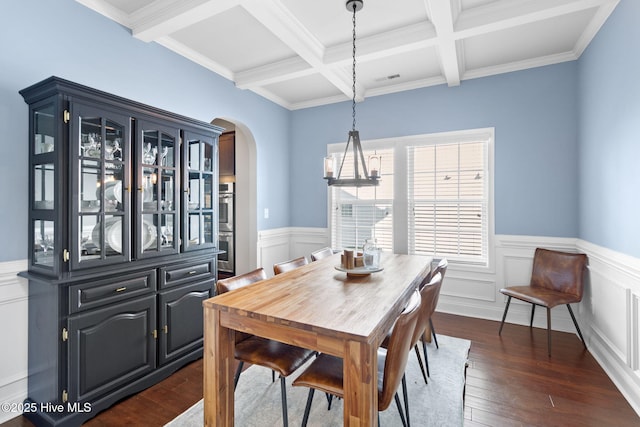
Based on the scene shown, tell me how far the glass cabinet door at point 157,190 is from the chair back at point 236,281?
71cm

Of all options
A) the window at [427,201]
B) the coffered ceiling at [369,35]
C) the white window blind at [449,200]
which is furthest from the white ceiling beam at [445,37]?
the white window blind at [449,200]

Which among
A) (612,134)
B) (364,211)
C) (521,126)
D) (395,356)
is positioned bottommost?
(395,356)

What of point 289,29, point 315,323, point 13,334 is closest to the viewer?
point 315,323

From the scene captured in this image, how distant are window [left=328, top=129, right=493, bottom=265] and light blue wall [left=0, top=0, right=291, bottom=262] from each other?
206 cm

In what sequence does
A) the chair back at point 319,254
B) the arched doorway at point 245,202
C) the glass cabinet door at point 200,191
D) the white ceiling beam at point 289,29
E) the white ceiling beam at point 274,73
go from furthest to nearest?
the arched doorway at point 245,202 → the white ceiling beam at point 274,73 → the chair back at point 319,254 → the glass cabinet door at point 200,191 → the white ceiling beam at point 289,29

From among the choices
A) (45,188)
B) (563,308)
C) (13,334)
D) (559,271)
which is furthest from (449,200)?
(13,334)

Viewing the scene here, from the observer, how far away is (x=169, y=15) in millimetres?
2357

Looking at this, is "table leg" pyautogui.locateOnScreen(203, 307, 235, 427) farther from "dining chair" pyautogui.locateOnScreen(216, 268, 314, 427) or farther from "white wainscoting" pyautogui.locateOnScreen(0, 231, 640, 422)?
"white wainscoting" pyautogui.locateOnScreen(0, 231, 640, 422)

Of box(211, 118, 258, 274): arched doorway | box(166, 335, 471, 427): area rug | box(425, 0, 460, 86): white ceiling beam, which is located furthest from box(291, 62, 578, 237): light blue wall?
box(166, 335, 471, 427): area rug

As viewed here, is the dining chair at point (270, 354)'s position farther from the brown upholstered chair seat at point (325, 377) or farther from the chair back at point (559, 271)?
the chair back at point (559, 271)

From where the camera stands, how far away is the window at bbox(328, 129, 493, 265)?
367 cm

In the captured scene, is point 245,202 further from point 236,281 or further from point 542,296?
point 542,296

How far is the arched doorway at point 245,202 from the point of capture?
4088 millimetres

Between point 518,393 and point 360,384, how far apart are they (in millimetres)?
1626
